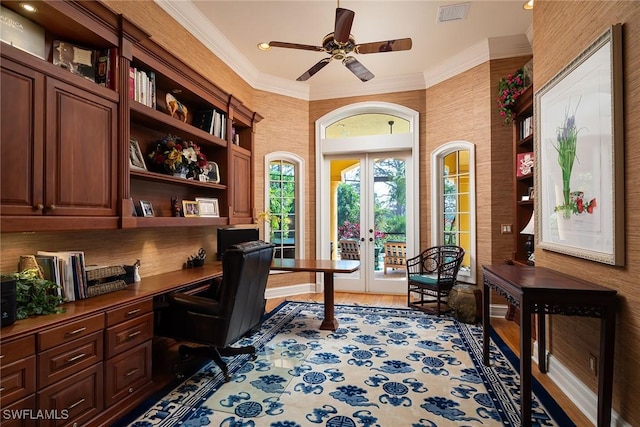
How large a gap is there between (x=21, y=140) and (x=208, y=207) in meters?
2.06

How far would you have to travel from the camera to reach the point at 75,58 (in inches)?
88.0

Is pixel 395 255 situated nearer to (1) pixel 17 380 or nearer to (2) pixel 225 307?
(2) pixel 225 307

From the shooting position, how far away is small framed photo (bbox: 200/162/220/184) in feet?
12.2

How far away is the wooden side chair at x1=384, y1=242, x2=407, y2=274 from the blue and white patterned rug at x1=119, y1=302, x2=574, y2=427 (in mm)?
1863

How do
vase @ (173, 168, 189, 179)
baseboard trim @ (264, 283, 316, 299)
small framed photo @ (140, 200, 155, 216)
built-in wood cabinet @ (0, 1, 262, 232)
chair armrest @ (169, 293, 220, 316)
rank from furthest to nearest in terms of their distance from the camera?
baseboard trim @ (264, 283, 316, 299), vase @ (173, 168, 189, 179), small framed photo @ (140, 200, 155, 216), chair armrest @ (169, 293, 220, 316), built-in wood cabinet @ (0, 1, 262, 232)

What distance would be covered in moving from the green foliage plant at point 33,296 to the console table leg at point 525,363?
267 cm

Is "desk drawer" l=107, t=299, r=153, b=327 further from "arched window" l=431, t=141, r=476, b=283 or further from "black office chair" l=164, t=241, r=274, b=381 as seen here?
"arched window" l=431, t=141, r=476, b=283

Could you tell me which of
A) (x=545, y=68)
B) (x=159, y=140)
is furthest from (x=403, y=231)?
(x=159, y=140)

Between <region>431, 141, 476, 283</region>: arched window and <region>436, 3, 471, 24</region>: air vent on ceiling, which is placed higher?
<region>436, 3, 471, 24</region>: air vent on ceiling

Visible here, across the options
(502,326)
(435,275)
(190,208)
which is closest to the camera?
(190,208)

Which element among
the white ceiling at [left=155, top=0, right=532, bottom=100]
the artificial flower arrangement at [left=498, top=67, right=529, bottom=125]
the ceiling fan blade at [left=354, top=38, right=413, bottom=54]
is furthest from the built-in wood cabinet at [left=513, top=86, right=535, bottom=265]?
the ceiling fan blade at [left=354, top=38, right=413, bottom=54]

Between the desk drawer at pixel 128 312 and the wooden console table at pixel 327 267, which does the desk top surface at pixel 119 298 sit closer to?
the desk drawer at pixel 128 312

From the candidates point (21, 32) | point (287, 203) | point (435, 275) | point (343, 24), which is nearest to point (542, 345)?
point (435, 275)

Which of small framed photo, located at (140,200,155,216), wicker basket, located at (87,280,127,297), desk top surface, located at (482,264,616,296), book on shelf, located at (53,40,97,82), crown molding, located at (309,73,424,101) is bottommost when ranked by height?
wicker basket, located at (87,280,127,297)
